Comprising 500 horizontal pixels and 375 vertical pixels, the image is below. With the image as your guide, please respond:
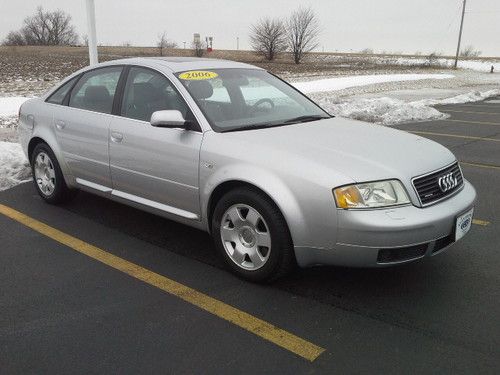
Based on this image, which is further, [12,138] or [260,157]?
[12,138]

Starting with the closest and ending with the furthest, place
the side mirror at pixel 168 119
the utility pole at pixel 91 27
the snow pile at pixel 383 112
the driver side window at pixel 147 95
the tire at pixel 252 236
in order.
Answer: the tire at pixel 252 236 < the side mirror at pixel 168 119 < the driver side window at pixel 147 95 < the utility pole at pixel 91 27 < the snow pile at pixel 383 112

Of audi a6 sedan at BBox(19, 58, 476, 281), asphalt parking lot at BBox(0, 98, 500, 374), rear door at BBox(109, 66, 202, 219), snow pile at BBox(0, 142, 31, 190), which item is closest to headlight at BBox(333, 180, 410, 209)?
audi a6 sedan at BBox(19, 58, 476, 281)

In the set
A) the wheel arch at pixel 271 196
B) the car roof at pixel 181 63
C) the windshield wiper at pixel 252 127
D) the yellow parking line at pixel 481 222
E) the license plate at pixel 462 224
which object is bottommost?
the yellow parking line at pixel 481 222

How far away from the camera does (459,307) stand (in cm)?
311

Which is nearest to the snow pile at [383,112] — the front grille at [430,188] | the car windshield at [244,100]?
the car windshield at [244,100]

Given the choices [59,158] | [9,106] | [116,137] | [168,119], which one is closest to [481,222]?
[168,119]

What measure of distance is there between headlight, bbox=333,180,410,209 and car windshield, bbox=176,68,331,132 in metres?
1.07

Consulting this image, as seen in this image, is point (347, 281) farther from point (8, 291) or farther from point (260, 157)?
point (8, 291)

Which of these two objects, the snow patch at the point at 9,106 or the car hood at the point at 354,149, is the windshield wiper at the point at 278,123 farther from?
the snow patch at the point at 9,106

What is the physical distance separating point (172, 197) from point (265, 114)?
1031 mm

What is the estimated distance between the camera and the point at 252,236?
3.39 meters

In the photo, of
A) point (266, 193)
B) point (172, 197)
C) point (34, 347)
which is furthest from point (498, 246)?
point (34, 347)

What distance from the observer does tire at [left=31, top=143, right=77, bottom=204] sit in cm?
491

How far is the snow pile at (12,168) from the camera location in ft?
19.2
